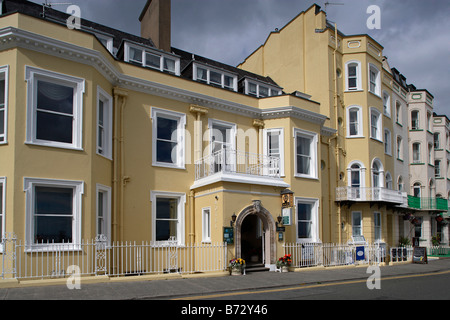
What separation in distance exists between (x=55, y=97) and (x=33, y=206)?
3.52 meters

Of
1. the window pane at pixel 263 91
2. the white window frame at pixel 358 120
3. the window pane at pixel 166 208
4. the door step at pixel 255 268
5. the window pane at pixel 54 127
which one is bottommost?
the door step at pixel 255 268

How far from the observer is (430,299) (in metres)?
10.2

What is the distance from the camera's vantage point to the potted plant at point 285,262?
16203mm

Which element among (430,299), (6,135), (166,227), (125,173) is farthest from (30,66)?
(430,299)

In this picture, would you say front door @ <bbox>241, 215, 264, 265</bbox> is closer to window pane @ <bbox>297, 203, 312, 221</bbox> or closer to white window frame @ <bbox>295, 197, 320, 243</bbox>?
white window frame @ <bbox>295, 197, 320, 243</bbox>

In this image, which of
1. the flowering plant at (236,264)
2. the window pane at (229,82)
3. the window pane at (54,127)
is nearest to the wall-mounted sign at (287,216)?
the flowering plant at (236,264)

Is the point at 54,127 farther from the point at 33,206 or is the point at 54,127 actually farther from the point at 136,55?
the point at 136,55

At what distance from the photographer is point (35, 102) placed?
12.5 metres

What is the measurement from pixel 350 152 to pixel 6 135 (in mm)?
18836

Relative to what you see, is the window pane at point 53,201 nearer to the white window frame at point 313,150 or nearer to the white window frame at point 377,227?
the white window frame at point 313,150

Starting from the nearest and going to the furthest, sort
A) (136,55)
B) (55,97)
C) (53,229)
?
(53,229) < (55,97) < (136,55)

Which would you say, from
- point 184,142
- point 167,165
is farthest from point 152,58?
point 167,165

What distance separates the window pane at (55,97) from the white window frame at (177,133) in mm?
3859

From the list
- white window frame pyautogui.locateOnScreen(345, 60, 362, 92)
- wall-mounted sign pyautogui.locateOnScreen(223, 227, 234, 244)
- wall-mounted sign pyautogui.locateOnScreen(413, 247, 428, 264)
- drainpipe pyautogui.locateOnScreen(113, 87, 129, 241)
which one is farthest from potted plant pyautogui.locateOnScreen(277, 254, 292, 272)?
white window frame pyautogui.locateOnScreen(345, 60, 362, 92)
